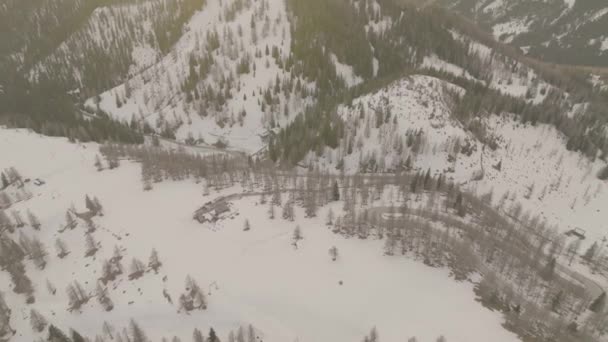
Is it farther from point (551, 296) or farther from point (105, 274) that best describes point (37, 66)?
point (551, 296)

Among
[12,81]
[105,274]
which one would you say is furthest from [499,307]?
[12,81]

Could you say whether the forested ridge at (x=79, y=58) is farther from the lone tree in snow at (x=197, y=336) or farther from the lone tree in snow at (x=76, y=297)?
the lone tree in snow at (x=197, y=336)

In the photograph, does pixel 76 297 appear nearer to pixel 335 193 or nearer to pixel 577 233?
pixel 335 193

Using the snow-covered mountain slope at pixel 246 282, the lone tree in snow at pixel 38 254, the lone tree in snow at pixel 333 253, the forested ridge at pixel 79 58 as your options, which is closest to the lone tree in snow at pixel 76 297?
the snow-covered mountain slope at pixel 246 282

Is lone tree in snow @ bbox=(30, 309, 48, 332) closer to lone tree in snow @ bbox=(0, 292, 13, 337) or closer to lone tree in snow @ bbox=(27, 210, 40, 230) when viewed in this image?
lone tree in snow @ bbox=(0, 292, 13, 337)

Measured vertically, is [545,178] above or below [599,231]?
above

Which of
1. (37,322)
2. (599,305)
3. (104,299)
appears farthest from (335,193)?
(37,322)

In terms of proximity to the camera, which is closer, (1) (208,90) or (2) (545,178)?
(2) (545,178)
